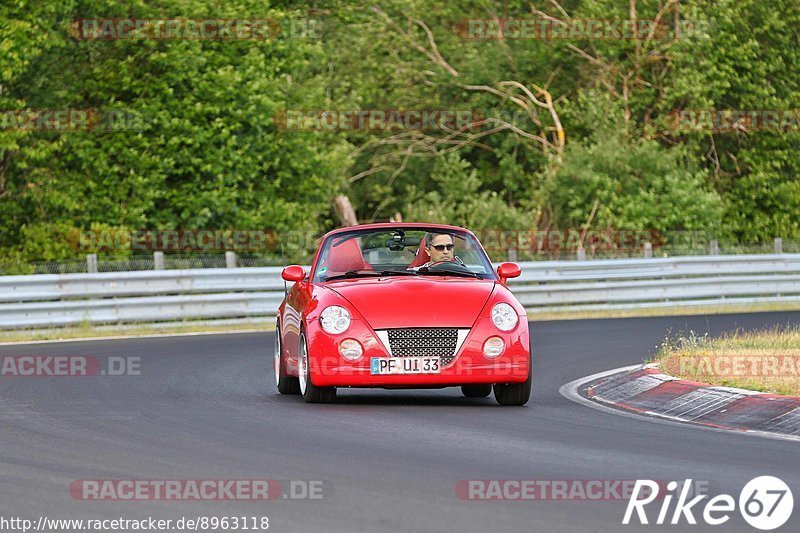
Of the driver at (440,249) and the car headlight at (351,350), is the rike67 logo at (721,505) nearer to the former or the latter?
the car headlight at (351,350)

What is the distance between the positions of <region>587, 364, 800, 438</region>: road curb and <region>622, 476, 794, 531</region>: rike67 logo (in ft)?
8.52

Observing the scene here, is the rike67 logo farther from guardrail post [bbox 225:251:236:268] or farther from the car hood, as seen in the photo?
guardrail post [bbox 225:251:236:268]

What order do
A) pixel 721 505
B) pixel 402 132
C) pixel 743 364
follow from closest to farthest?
pixel 721 505, pixel 743 364, pixel 402 132

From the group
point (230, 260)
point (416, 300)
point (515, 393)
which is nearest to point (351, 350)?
point (416, 300)

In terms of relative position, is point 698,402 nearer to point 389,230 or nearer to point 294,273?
point 389,230

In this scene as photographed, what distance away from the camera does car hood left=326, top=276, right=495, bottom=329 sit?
12672 mm

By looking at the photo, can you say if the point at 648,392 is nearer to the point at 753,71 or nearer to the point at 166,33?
the point at 166,33

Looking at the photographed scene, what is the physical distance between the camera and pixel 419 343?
41.5 feet

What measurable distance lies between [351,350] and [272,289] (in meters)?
14.7

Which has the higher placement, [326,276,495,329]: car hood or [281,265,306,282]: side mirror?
[281,265,306,282]: side mirror

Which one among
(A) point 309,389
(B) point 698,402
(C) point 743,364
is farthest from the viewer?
(C) point 743,364

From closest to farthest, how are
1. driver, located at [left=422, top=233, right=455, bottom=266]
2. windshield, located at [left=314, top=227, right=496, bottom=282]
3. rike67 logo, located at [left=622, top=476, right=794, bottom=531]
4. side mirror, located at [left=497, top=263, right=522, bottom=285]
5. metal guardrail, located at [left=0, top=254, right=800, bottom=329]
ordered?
1. rike67 logo, located at [left=622, top=476, right=794, bottom=531]
2. windshield, located at [left=314, top=227, right=496, bottom=282]
3. side mirror, located at [left=497, top=263, right=522, bottom=285]
4. driver, located at [left=422, top=233, right=455, bottom=266]
5. metal guardrail, located at [left=0, top=254, right=800, bottom=329]

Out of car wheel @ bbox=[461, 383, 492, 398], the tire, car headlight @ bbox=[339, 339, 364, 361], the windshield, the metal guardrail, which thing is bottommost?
the metal guardrail

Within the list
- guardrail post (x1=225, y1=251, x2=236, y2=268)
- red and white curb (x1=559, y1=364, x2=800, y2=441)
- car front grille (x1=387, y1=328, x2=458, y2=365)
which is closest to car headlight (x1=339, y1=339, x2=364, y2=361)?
car front grille (x1=387, y1=328, x2=458, y2=365)
